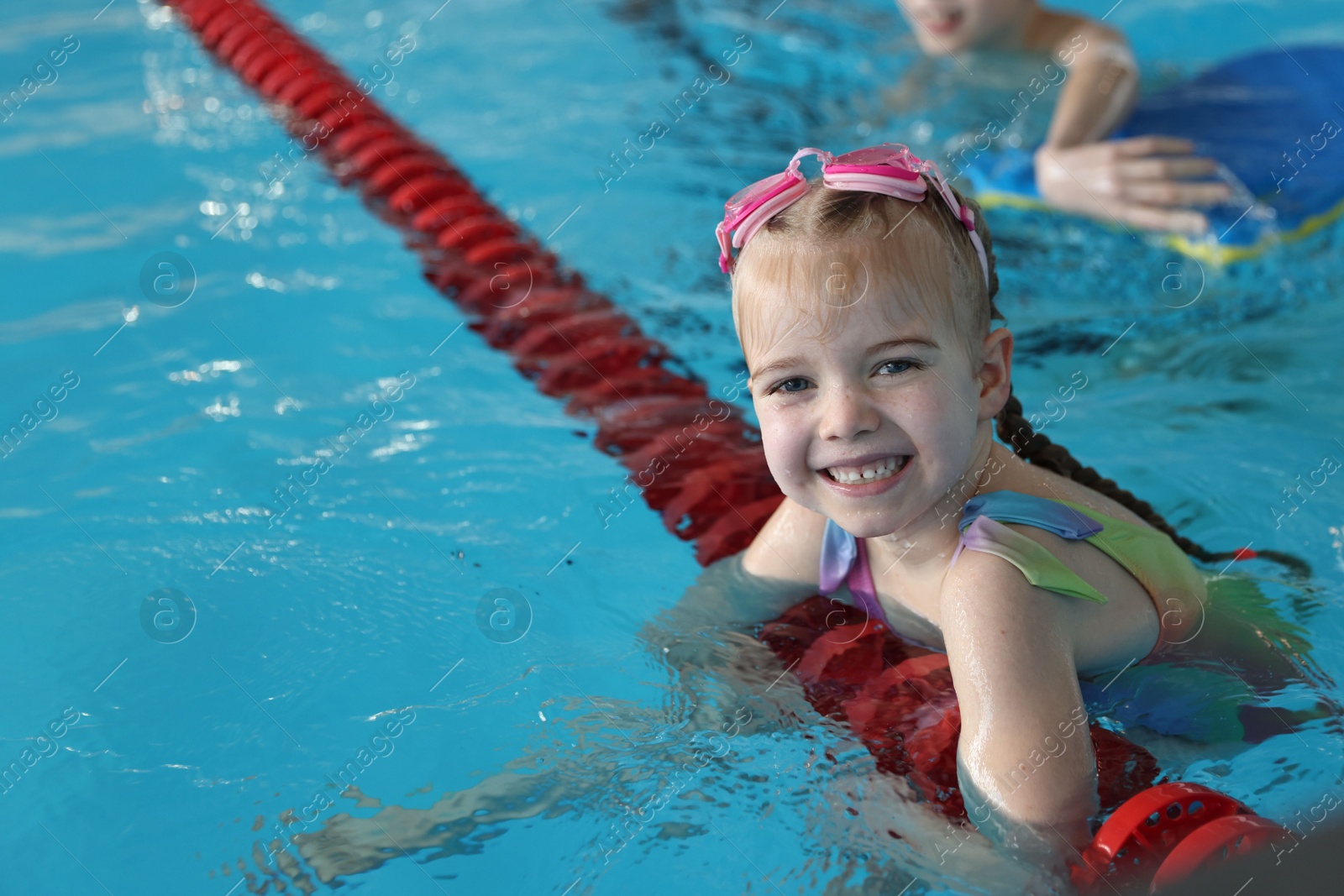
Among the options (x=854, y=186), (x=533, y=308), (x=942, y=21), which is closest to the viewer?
(x=854, y=186)

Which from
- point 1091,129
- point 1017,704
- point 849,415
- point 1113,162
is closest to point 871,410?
point 849,415

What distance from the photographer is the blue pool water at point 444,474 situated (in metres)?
2.00

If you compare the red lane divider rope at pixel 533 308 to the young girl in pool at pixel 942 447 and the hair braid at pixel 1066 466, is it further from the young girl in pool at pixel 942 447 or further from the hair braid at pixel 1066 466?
the young girl in pool at pixel 942 447

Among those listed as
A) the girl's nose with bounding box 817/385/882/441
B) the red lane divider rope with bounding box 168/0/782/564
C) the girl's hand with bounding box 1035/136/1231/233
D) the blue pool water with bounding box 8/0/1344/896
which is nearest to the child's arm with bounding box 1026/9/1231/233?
the girl's hand with bounding box 1035/136/1231/233

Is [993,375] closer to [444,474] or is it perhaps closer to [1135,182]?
[444,474]

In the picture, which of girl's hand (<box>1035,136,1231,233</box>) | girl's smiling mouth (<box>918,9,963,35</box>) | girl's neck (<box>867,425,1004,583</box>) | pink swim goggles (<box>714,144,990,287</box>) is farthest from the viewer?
girl's smiling mouth (<box>918,9,963,35</box>)

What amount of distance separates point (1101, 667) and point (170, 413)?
7.96ft

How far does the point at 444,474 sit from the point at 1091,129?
2.46 m

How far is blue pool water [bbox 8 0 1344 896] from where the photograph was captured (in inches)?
78.8

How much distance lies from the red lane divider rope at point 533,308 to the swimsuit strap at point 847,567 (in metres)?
0.42

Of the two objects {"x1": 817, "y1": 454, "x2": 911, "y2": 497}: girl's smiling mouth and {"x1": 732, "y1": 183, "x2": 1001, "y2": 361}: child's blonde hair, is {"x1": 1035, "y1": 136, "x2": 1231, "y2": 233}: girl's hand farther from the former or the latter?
{"x1": 817, "y1": 454, "x2": 911, "y2": 497}: girl's smiling mouth

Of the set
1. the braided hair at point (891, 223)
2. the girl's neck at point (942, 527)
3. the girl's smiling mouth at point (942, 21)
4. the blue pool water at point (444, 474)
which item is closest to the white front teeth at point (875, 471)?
the girl's neck at point (942, 527)

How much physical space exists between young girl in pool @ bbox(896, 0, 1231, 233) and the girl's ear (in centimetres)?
208

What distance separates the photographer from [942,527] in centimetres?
194
